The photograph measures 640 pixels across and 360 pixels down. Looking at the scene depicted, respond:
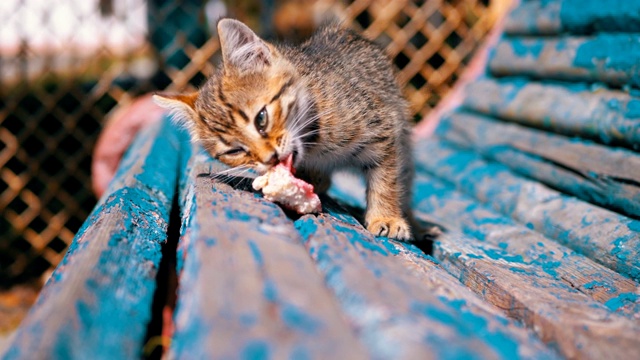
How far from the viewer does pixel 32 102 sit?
447 centimetres

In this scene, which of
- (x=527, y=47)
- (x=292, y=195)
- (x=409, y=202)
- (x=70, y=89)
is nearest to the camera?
(x=292, y=195)

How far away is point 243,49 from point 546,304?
4.24ft

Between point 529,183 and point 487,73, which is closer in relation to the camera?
point 529,183

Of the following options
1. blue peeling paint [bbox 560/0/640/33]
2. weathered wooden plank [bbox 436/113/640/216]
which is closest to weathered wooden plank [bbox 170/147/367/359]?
weathered wooden plank [bbox 436/113/640/216]

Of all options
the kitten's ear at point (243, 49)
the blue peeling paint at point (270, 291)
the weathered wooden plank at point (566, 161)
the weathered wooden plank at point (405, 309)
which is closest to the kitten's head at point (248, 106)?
the kitten's ear at point (243, 49)

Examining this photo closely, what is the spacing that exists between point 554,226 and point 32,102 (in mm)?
3909

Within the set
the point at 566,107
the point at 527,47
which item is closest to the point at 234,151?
the point at 566,107

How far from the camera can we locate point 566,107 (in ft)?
7.75

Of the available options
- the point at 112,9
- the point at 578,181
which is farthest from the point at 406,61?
the point at 578,181

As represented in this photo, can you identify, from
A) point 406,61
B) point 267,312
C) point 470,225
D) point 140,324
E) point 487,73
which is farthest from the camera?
point 406,61

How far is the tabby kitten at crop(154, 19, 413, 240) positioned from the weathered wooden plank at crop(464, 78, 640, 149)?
0.68 meters

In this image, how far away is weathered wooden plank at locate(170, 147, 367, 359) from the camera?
0.79 m

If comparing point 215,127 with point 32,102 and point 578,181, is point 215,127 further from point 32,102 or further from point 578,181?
point 32,102

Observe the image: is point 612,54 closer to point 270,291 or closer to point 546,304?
point 546,304
